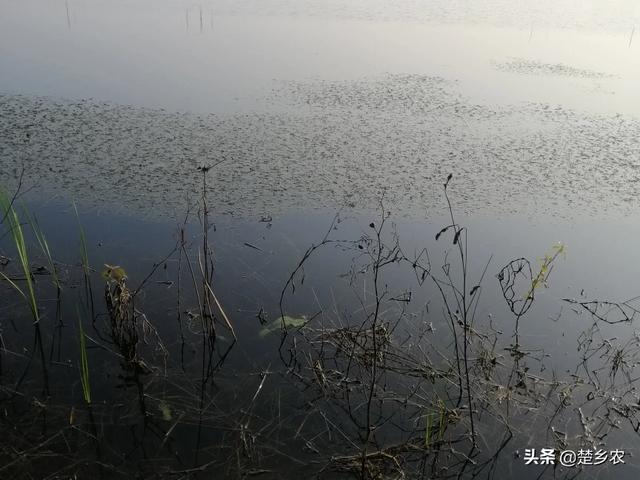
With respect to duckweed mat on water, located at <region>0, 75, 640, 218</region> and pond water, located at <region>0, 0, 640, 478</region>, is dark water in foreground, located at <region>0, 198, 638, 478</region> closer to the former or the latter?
pond water, located at <region>0, 0, 640, 478</region>

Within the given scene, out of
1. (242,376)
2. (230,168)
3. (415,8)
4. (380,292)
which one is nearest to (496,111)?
(230,168)

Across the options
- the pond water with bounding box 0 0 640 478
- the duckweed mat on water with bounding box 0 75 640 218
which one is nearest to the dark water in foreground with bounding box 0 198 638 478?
the pond water with bounding box 0 0 640 478

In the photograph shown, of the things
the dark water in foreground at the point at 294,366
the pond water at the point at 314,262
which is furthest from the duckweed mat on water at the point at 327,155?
the dark water in foreground at the point at 294,366

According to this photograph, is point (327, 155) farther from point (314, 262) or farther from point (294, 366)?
point (294, 366)

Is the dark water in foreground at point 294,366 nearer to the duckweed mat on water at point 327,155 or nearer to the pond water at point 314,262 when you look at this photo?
the pond water at point 314,262

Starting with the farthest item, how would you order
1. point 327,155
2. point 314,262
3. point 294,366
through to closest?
1. point 327,155
2. point 314,262
3. point 294,366

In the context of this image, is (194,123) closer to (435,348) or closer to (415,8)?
(435,348)

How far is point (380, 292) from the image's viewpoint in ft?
9.12

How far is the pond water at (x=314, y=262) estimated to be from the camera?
6.45 feet

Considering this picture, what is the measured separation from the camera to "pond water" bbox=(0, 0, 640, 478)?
1.97 metres

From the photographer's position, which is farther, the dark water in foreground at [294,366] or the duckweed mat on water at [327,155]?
the duckweed mat on water at [327,155]

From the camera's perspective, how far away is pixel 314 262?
2.99 meters

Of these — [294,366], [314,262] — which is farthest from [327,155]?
[294,366]

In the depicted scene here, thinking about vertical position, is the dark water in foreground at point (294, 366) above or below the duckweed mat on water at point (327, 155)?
below
